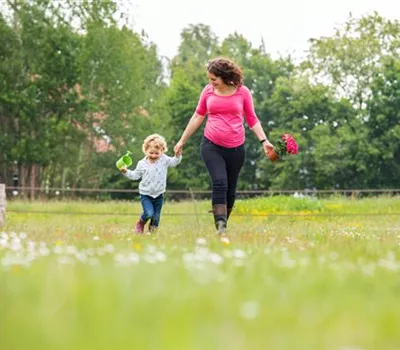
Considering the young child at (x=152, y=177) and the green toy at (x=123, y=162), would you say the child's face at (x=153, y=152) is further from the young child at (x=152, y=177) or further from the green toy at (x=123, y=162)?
the green toy at (x=123, y=162)

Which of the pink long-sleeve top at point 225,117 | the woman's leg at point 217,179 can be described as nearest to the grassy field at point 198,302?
the woman's leg at point 217,179

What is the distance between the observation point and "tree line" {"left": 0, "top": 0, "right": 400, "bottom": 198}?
115ft

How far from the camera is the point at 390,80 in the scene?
144ft

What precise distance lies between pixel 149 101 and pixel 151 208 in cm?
3287

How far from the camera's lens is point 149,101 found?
4291 centimetres

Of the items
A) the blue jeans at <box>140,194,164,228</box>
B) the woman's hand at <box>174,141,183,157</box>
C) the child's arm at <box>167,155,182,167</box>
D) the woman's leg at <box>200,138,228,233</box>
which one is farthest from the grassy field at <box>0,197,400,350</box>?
the blue jeans at <box>140,194,164,228</box>

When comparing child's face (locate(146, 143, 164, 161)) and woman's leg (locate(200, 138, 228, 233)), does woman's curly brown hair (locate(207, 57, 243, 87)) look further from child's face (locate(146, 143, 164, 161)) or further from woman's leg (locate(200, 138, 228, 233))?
child's face (locate(146, 143, 164, 161))

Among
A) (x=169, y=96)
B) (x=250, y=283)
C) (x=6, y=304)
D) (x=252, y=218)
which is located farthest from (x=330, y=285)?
(x=169, y=96)

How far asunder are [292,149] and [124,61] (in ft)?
97.0

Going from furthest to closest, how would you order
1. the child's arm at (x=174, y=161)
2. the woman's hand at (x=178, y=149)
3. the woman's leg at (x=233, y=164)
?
the child's arm at (x=174, y=161), the woman's hand at (x=178, y=149), the woman's leg at (x=233, y=164)

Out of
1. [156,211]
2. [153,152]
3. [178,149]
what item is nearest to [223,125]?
[178,149]

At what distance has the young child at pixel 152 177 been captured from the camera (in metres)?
10.3

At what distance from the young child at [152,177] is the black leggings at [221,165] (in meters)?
1.39

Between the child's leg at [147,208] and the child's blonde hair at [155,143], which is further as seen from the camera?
the child's blonde hair at [155,143]
